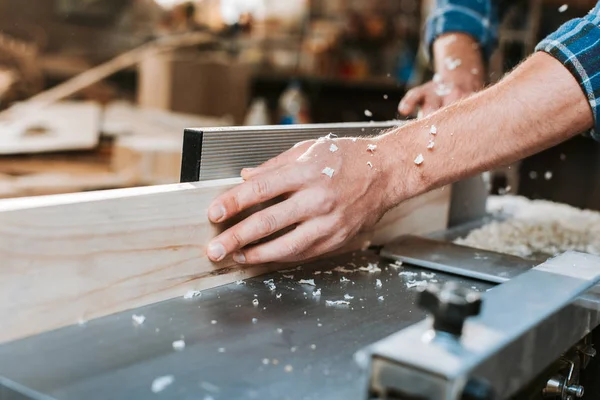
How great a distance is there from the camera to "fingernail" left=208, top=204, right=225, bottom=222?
0.90 m

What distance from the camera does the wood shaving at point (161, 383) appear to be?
0.63 metres

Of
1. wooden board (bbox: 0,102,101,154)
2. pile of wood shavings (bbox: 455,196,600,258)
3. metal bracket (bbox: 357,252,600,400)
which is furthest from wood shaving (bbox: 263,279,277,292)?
wooden board (bbox: 0,102,101,154)

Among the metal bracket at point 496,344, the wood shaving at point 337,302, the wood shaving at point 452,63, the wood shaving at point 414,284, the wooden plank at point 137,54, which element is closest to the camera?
the metal bracket at point 496,344

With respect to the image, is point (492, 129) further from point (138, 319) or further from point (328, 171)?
point (138, 319)

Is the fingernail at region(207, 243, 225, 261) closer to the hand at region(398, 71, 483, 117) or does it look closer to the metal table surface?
the metal table surface

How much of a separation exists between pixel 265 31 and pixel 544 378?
3.64 meters

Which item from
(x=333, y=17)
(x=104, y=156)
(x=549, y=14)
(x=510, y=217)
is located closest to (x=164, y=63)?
(x=104, y=156)

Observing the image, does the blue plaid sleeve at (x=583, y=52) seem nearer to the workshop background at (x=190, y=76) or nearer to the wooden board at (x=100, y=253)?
the wooden board at (x=100, y=253)

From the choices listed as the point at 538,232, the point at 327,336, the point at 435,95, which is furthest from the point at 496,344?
the point at 435,95

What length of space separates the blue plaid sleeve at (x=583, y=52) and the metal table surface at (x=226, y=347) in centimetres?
37

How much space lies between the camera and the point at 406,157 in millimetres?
1003

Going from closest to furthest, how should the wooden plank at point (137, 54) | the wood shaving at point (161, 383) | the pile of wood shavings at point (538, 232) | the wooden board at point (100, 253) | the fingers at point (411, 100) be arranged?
the wood shaving at point (161, 383), the wooden board at point (100, 253), the pile of wood shavings at point (538, 232), the fingers at point (411, 100), the wooden plank at point (137, 54)

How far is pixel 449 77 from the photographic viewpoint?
5.18 ft

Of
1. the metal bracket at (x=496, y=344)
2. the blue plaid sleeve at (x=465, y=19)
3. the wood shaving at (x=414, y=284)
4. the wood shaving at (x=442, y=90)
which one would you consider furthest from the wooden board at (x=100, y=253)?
the blue plaid sleeve at (x=465, y=19)
